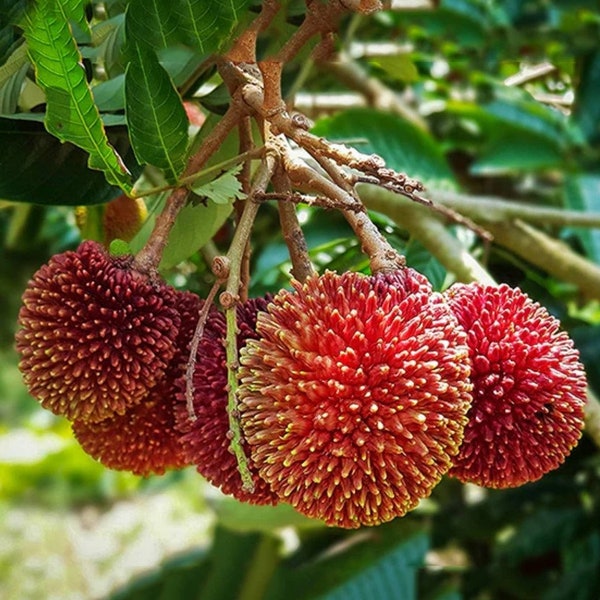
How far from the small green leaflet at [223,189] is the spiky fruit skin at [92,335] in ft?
0.29

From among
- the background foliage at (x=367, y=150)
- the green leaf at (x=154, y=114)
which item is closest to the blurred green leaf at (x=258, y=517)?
the background foliage at (x=367, y=150)

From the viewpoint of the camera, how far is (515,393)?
28.6 inches

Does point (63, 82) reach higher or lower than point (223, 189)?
higher

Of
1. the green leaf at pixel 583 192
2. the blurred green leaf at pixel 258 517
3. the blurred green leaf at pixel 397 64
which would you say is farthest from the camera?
the green leaf at pixel 583 192

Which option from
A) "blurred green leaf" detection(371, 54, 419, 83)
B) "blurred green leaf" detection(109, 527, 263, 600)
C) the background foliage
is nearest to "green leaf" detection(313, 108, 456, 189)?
the background foliage

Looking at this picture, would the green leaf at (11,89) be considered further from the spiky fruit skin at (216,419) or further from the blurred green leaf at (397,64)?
the blurred green leaf at (397,64)

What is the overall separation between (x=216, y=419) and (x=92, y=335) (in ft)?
0.39

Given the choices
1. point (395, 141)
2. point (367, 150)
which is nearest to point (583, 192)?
point (395, 141)

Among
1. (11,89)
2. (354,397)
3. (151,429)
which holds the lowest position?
(151,429)

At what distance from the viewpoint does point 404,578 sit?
64.0 inches

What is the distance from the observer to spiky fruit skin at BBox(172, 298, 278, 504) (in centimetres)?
73

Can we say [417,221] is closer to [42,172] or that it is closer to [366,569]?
[42,172]

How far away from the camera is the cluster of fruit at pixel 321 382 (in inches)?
25.6

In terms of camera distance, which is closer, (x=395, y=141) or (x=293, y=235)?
(x=293, y=235)
